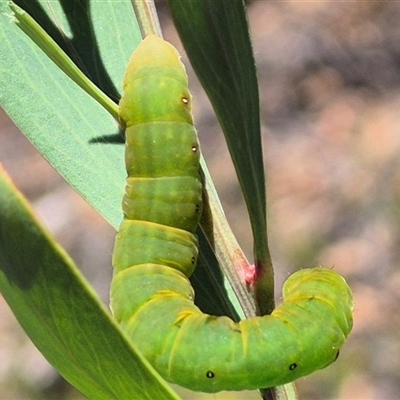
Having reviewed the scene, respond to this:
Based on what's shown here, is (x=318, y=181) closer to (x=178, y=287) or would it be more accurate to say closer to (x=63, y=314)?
(x=178, y=287)

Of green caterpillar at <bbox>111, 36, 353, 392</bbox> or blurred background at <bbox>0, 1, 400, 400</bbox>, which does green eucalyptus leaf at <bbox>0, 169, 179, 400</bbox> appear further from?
blurred background at <bbox>0, 1, 400, 400</bbox>

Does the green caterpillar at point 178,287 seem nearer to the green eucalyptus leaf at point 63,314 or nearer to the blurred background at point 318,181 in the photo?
the green eucalyptus leaf at point 63,314

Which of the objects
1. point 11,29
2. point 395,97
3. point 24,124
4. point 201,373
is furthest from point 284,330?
point 395,97

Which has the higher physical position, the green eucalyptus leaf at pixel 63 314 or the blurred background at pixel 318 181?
the green eucalyptus leaf at pixel 63 314

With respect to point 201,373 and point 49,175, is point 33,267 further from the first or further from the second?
point 49,175

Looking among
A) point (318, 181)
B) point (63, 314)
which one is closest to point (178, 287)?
point (63, 314)

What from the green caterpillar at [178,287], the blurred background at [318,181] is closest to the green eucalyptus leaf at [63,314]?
the green caterpillar at [178,287]

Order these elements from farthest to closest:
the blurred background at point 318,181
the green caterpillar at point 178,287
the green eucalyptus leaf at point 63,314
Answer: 1. the blurred background at point 318,181
2. the green caterpillar at point 178,287
3. the green eucalyptus leaf at point 63,314
